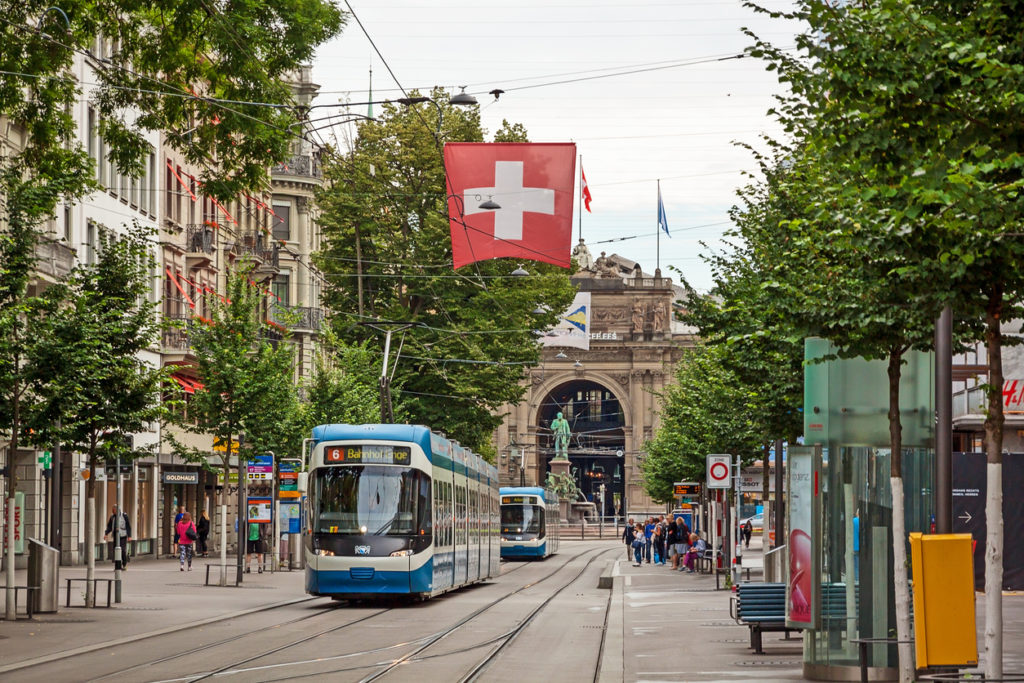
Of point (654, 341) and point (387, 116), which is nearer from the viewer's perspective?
point (387, 116)

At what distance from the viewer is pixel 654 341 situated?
120 metres

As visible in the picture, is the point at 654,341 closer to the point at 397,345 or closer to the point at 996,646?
the point at 397,345

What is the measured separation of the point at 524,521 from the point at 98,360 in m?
41.5

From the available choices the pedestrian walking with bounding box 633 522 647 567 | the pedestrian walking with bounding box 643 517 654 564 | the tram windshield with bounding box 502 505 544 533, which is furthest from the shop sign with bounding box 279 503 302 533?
the pedestrian walking with bounding box 643 517 654 564

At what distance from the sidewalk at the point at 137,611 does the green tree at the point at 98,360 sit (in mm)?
1921

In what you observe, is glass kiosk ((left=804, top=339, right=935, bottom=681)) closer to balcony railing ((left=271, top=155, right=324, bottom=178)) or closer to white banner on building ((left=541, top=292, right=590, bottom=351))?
white banner on building ((left=541, top=292, right=590, bottom=351))

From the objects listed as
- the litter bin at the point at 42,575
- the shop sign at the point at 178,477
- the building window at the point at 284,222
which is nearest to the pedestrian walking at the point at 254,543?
the shop sign at the point at 178,477

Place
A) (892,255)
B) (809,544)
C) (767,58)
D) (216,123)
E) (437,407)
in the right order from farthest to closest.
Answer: (437,407)
(216,123)
(809,544)
(892,255)
(767,58)

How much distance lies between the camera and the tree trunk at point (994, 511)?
10.8 meters

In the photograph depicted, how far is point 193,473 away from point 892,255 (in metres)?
50.4

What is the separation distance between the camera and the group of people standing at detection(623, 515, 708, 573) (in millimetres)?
49175

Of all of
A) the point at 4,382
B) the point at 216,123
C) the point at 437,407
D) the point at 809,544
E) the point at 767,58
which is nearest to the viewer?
the point at 767,58

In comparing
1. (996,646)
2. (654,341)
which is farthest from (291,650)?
(654,341)

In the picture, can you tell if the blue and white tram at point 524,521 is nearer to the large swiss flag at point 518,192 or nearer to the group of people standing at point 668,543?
the group of people standing at point 668,543
